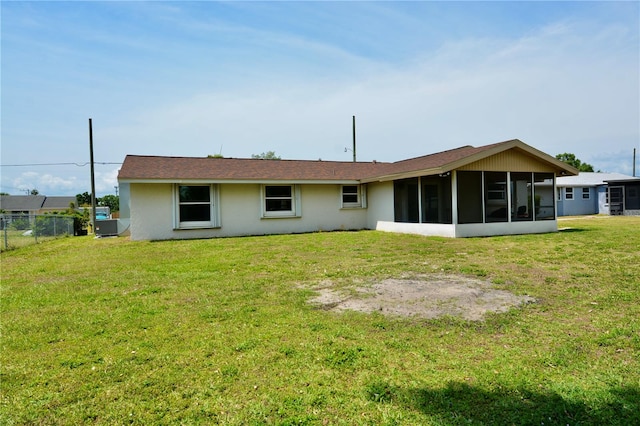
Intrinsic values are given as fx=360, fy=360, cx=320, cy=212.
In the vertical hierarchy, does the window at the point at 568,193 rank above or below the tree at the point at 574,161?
below

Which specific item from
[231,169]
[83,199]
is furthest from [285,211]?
[83,199]

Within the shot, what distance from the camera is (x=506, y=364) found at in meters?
3.04

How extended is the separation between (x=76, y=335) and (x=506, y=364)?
428cm

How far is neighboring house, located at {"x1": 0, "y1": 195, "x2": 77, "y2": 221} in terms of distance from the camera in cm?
5947

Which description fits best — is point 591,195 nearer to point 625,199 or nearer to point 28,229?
point 625,199

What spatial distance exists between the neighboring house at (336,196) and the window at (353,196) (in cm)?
11

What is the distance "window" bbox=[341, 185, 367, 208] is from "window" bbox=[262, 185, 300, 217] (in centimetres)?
260

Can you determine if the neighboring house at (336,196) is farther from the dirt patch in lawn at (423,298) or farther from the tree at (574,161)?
the tree at (574,161)

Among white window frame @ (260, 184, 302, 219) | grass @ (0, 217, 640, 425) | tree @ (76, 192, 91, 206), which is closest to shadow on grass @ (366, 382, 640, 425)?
grass @ (0, 217, 640, 425)

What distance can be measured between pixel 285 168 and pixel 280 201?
210cm

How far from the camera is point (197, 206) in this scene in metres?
14.9

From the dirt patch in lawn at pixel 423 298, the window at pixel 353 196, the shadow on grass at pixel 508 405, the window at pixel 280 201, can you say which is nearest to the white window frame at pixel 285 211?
the window at pixel 280 201

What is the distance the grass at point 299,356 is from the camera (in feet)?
8.01

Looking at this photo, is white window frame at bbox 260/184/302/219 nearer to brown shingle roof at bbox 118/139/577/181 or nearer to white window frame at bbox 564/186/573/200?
brown shingle roof at bbox 118/139/577/181
